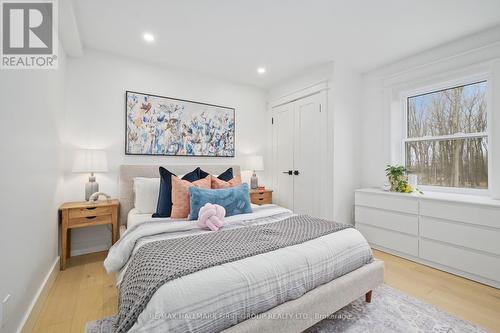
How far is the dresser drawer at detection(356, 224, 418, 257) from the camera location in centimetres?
269

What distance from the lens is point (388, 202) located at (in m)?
2.92

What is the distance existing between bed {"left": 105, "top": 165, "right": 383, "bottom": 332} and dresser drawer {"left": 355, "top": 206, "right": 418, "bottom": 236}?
4.02 feet

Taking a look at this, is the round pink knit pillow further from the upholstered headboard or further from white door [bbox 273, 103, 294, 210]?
white door [bbox 273, 103, 294, 210]

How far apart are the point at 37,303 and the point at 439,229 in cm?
373

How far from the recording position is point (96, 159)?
2.61 metres

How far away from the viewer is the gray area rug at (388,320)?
157 cm

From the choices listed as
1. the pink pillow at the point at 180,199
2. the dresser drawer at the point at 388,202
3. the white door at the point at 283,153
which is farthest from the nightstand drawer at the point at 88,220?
the dresser drawer at the point at 388,202

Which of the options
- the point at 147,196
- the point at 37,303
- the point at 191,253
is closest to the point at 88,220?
the point at 147,196

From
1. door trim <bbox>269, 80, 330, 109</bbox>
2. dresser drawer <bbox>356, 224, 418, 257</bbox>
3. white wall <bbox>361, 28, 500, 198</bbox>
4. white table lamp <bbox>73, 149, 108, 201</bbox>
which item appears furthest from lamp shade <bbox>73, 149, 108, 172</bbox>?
white wall <bbox>361, 28, 500, 198</bbox>

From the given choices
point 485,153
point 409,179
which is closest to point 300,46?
point 409,179

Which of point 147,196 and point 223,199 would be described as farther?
point 147,196

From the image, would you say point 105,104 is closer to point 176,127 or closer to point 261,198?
point 176,127

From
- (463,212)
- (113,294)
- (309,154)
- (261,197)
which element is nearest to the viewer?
(113,294)

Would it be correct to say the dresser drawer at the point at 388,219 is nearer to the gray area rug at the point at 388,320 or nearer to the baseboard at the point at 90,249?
the gray area rug at the point at 388,320
